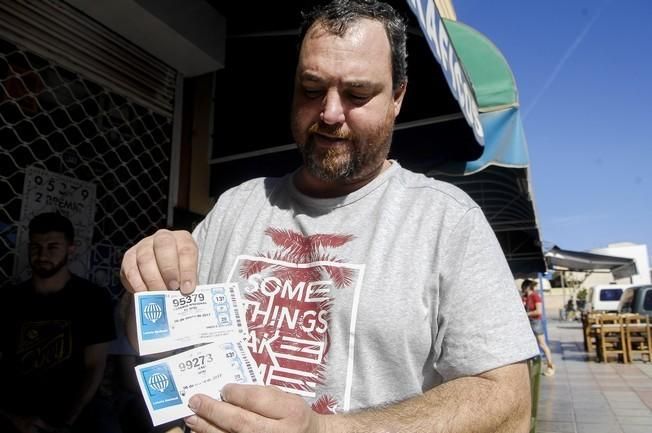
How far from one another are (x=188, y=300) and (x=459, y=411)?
61 centimetres

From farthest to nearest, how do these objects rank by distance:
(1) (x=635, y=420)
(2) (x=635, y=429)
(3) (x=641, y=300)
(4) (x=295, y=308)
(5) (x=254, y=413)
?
(3) (x=641, y=300) < (1) (x=635, y=420) < (2) (x=635, y=429) < (4) (x=295, y=308) < (5) (x=254, y=413)

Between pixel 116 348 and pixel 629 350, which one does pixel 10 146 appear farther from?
pixel 629 350

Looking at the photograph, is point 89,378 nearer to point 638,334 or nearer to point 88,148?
point 88,148

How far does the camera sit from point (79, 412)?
2.82m

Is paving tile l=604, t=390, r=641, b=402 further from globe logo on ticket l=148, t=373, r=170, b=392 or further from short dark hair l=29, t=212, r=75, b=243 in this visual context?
globe logo on ticket l=148, t=373, r=170, b=392

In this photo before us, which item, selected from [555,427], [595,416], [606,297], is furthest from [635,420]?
[606,297]

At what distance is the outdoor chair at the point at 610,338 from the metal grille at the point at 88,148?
36.4 feet

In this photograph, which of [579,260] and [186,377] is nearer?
[186,377]

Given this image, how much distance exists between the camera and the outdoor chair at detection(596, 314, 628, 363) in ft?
36.7

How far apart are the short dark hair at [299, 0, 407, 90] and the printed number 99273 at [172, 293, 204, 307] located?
0.79m

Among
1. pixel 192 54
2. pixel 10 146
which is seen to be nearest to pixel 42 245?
pixel 10 146

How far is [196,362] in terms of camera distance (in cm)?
100

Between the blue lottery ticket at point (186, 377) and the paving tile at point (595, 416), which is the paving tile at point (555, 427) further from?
the blue lottery ticket at point (186, 377)

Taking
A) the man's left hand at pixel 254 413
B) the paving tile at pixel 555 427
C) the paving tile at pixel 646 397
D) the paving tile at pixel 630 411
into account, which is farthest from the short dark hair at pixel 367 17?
the paving tile at pixel 646 397
